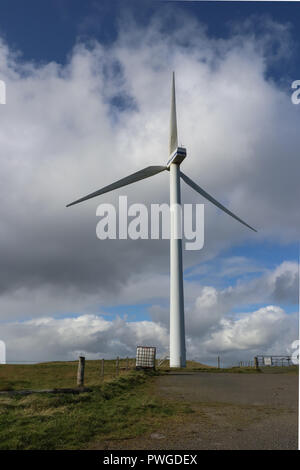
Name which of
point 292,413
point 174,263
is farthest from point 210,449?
point 174,263

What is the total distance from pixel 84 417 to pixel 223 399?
761 cm

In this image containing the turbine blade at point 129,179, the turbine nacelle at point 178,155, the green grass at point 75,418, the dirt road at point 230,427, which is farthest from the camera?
the turbine nacelle at point 178,155

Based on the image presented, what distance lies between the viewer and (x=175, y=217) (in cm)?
4603

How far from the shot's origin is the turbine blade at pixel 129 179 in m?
45.8

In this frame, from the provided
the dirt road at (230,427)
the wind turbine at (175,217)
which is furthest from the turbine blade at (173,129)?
the dirt road at (230,427)

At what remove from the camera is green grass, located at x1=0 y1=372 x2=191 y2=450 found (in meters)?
9.16

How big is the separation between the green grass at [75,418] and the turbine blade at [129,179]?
101 feet

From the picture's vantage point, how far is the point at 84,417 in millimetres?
11586

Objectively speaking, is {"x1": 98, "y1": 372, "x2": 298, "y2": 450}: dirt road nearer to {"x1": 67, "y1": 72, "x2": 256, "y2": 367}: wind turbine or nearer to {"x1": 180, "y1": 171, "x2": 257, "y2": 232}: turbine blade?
{"x1": 67, "y1": 72, "x2": 256, "y2": 367}: wind turbine

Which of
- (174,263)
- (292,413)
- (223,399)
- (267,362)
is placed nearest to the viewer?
(292,413)

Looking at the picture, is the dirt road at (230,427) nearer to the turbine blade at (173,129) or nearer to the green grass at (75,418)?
the green grass at (75,418)

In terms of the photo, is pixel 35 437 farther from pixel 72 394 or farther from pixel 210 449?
pixel 72 394
